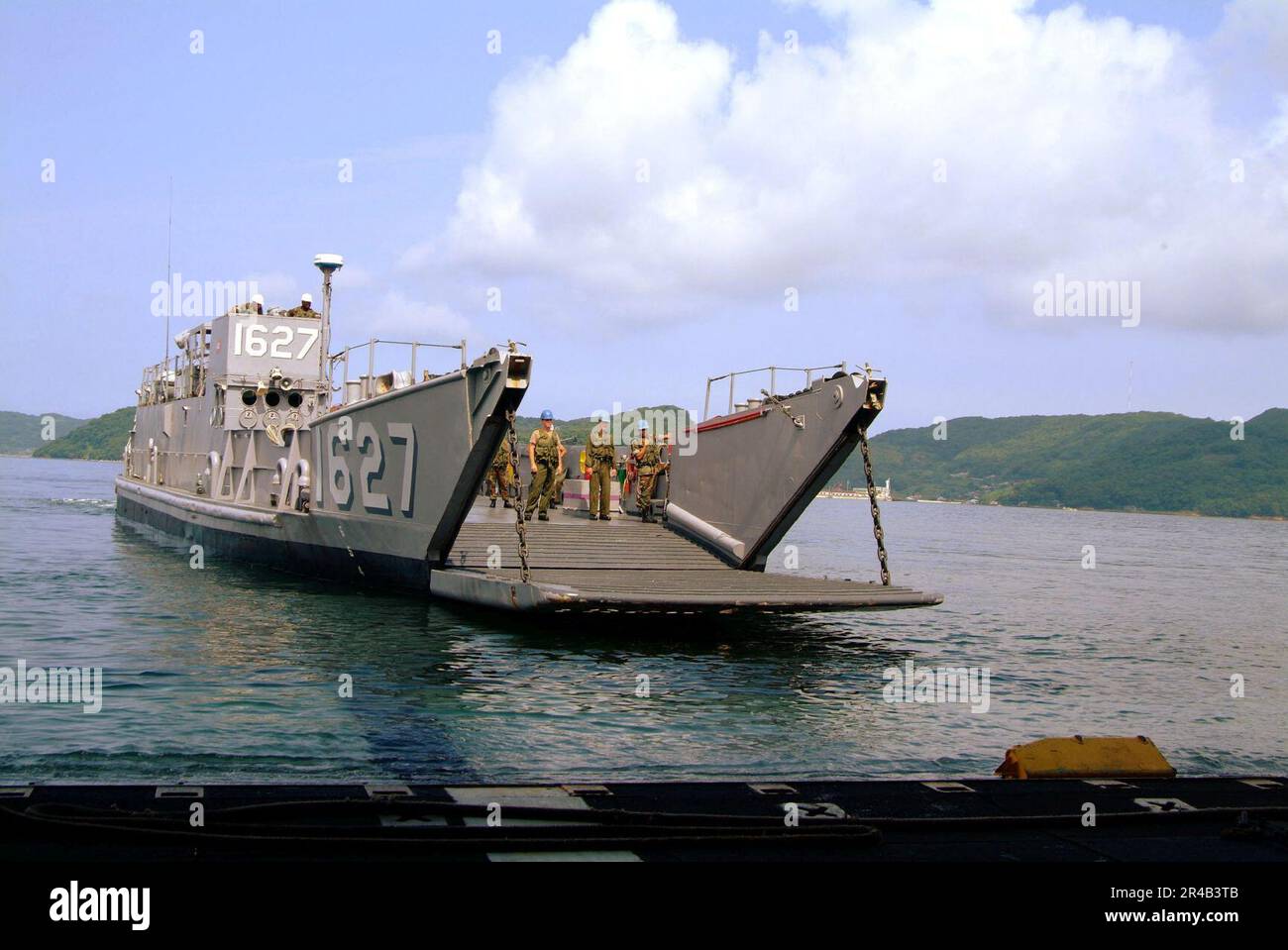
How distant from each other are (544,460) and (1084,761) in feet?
42.4

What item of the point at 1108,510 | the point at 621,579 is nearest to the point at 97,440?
the point at 1108,510

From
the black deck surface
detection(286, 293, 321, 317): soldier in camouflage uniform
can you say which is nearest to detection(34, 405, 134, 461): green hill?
detection(286, 293, 321, 317): soldier in camouflage uniform

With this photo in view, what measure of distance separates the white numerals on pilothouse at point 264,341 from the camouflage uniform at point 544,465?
7.71 m

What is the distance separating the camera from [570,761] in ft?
26.6

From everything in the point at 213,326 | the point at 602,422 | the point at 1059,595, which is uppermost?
the point at 213,326

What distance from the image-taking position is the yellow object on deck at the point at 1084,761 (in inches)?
248

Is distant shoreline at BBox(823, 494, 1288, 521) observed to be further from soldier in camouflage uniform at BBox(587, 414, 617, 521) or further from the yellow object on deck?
the yellow object on deck

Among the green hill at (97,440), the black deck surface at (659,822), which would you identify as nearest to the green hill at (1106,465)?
the green hill at (97,440)

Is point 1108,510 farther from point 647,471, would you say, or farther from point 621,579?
point 621,579

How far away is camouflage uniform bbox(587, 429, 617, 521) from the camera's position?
19.4 meters

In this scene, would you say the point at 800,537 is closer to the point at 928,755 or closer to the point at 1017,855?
the point at 928,755

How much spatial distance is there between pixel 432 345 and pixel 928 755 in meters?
9.03
